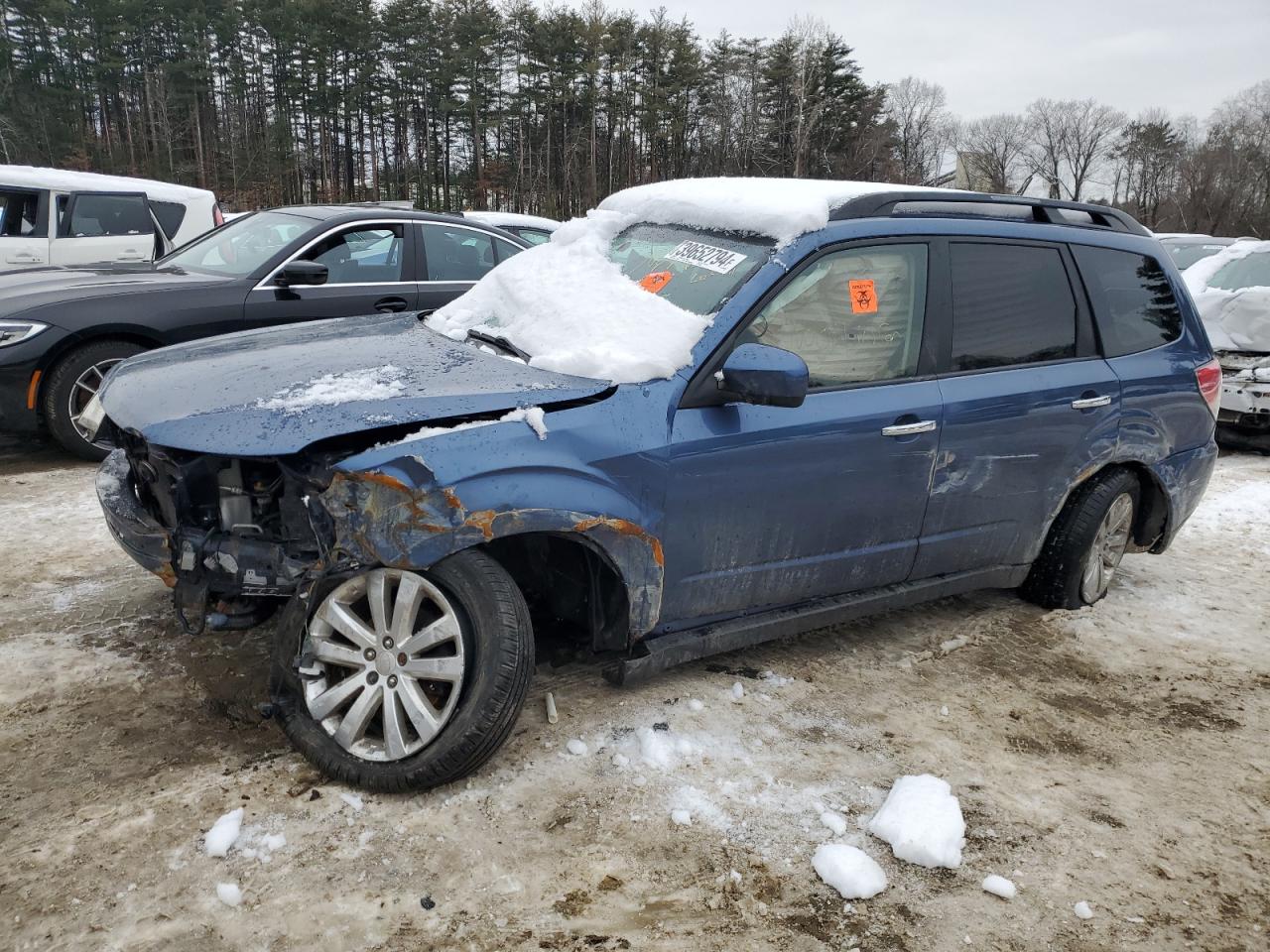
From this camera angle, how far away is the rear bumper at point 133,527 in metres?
2.74

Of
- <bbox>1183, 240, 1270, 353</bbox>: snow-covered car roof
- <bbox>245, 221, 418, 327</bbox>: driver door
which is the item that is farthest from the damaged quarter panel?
<bbox>1183, 240, 1270, 353</bbox>: snow-covered car roof

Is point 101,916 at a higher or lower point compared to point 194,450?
lower

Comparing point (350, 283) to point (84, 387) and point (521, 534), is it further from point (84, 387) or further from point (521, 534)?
point (521, 534)

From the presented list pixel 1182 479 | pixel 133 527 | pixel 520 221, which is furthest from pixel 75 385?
pixel 520 221

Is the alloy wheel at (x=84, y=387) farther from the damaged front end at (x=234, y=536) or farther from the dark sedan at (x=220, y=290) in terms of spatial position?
the damaged front end at (x=234, y=536)

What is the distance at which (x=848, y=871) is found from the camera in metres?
2.36

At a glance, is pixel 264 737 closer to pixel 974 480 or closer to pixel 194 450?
pixel 194 450

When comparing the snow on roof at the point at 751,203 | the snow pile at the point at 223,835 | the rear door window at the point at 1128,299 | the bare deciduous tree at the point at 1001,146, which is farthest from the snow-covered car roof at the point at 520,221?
the bare deciduous tree at the point at 1001,146

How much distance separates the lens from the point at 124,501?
2.94m

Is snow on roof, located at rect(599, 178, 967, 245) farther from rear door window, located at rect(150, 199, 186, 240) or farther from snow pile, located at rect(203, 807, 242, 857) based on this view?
rear door window, located at rect(150, 199, 186, 240)

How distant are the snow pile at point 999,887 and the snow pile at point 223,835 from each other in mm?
1970

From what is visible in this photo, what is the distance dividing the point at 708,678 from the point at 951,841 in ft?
3.58

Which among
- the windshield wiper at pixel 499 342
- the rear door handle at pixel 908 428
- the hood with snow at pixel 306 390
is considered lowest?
the rear door handle at pixel 908 428

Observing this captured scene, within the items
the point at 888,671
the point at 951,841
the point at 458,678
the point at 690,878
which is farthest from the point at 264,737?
the point at 888,671
